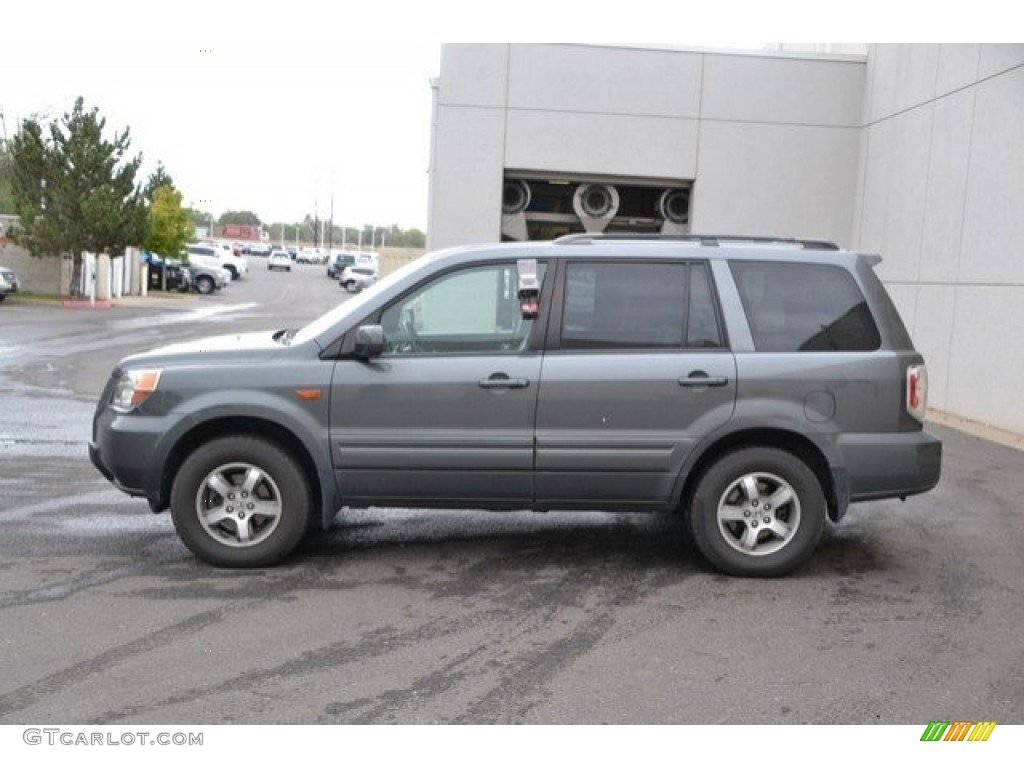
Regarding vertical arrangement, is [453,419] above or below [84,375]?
above

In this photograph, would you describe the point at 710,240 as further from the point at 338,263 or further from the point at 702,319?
the point at 338,263

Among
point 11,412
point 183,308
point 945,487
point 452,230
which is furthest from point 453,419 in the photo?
point 183,308

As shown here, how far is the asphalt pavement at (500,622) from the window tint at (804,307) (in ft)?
4.60

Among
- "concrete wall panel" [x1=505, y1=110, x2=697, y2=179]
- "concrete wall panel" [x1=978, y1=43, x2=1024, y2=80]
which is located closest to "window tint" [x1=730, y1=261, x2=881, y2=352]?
"concrete wall panel" [x1=978, y1=43, x2=1024, y2=80]

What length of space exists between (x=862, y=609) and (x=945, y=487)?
3.78m

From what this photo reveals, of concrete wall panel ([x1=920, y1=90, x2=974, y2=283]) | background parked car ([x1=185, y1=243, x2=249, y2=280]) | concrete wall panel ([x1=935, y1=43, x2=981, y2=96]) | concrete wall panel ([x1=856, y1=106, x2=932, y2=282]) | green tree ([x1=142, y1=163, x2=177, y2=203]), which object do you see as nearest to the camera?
concrete wall panel ([x1=935, y1=43, x2=981, y2=96])

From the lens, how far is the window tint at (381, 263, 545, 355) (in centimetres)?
607

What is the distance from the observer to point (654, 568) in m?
6.38

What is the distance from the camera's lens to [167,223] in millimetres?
39781

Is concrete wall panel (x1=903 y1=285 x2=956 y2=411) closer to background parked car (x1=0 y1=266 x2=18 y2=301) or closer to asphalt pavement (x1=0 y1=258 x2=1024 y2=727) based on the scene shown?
asphalt pavement (x1=0 y1=258 x2=1024 y2=727)

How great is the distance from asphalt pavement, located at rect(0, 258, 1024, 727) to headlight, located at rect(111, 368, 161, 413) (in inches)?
36.7

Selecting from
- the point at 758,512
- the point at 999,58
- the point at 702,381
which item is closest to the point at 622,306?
the point at 702,381

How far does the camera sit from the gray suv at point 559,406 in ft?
19.6

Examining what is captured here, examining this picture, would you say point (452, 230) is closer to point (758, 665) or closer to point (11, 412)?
point (11, 412)
